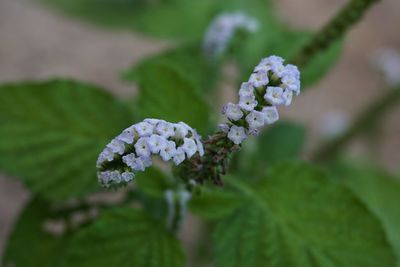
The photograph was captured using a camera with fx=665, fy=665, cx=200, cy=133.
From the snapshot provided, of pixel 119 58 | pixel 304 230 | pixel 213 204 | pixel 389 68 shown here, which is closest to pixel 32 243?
pixel 213 204

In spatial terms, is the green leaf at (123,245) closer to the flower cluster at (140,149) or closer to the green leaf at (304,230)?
the green leaf at (304,230)

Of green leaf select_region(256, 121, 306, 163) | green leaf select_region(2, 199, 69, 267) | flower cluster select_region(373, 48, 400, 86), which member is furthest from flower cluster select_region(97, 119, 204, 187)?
flower cluster select_region(373, 48, 400, 86)

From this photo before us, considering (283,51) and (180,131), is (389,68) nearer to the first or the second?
(283,51)

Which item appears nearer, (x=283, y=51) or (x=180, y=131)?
(x=180, y=131)

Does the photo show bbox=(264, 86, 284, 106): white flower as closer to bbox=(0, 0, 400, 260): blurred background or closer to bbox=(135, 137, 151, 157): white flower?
bbox=(135, 137, 151, 157): white flower

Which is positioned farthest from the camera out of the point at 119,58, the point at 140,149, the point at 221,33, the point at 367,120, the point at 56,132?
the point at 119,58

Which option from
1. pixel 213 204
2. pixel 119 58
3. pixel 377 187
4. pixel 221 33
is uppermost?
pixel 119 58

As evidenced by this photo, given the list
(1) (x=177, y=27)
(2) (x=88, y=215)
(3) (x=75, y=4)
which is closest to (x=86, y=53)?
(3) (x=75, y=4)
